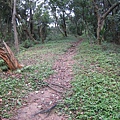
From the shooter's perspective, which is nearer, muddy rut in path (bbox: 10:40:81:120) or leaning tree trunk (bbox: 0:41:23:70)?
muddy rut in path (bbox: 10:40:81:120)

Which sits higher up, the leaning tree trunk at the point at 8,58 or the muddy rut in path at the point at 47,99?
the leaning tree trunk at the point at 8,58

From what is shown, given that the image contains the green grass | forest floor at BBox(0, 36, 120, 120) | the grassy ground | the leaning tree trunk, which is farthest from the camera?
the leaning tree trunk

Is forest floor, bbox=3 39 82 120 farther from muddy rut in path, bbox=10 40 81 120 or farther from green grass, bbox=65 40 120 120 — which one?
green grass, bbox=65 40 120 120

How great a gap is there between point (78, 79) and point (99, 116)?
237 centimetres

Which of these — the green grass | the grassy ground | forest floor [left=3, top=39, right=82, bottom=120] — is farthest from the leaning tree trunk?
the green grass

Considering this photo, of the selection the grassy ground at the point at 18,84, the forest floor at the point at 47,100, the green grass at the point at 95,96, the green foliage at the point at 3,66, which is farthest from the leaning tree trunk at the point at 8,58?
the green grass at the point at 95,96

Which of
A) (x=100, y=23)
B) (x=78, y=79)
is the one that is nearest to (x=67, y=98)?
(x=78, y=79)

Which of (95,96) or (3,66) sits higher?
(3,66)

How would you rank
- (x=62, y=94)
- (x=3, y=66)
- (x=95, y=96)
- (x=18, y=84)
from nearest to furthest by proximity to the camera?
(x=95, y=96) < (x=62, y=94) < (x=18, y=84) < (x=3, y=66)

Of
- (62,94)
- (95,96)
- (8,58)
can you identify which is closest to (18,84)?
(62,94)

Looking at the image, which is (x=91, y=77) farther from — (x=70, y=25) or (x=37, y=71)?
(x=70, y=25)

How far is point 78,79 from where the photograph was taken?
238 inches

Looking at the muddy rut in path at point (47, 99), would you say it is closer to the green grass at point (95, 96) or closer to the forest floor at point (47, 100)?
the forest floor at point (47, 100)

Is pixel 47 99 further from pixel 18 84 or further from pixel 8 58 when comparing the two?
pixel 8 58
